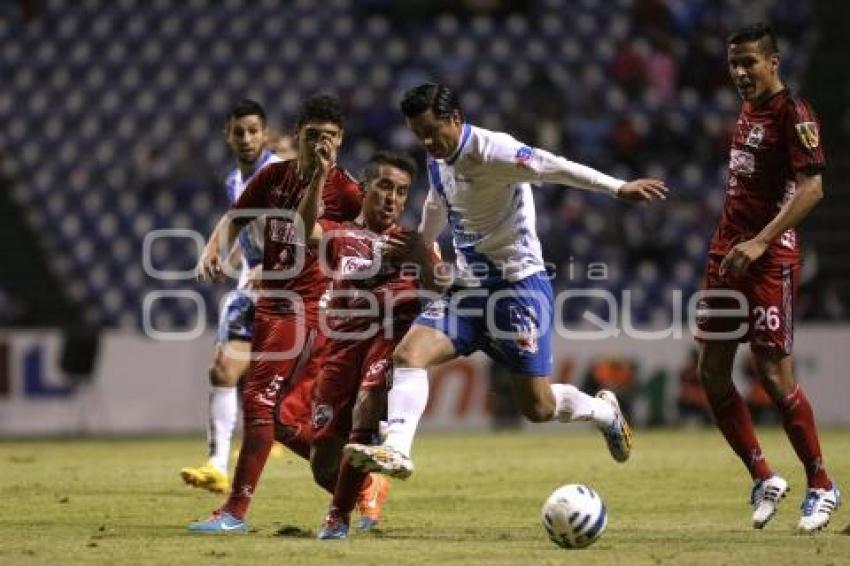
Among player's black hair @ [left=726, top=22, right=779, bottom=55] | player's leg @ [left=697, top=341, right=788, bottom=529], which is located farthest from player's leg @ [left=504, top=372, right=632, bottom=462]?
player's black hair @ [left=726, top=22, right=779, bottom=55]

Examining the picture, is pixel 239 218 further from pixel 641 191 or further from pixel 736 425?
pixel 736 425

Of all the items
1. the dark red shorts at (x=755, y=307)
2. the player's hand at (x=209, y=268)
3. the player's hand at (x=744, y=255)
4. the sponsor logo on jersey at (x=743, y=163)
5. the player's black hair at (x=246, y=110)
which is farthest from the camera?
the player's black hair at (x=246, y=110)

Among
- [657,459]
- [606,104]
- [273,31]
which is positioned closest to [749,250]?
[657,459]

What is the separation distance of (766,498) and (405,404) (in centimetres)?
227

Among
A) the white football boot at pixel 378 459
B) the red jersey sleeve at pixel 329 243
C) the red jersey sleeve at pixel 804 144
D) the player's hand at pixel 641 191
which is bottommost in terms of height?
the white football boot at pixel 378 459

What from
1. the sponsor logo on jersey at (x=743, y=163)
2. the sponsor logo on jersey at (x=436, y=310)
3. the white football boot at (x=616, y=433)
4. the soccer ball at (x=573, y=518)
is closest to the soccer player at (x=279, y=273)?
the sponsor logo on jersey at (x=436, y=310)

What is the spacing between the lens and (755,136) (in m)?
9.41

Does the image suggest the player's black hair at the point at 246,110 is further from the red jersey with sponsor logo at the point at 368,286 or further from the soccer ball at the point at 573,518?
the soccer ball at the point at 573,518

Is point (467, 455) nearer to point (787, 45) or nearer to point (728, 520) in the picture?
point (728, 520)

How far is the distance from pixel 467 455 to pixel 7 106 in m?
14.2

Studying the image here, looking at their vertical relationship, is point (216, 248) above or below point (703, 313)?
above

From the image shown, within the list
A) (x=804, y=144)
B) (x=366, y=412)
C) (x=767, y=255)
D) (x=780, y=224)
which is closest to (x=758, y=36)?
(x=804, y=144)

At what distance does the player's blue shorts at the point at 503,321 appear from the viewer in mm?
8852

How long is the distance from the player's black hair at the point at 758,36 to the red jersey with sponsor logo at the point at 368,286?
2.19 m
